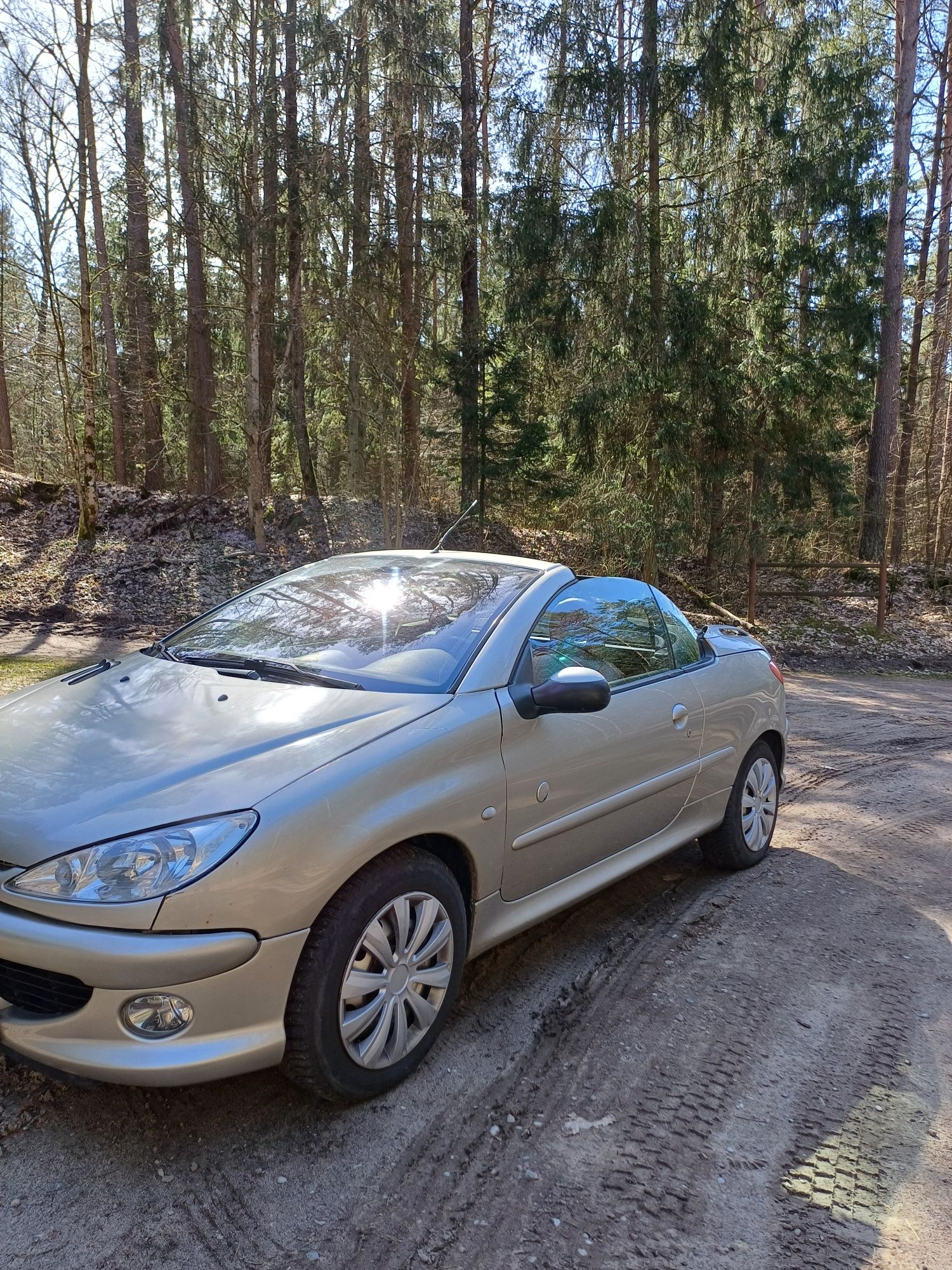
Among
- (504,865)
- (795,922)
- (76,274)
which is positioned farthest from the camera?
(76,274)

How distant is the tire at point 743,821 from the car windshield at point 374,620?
69.7 inches

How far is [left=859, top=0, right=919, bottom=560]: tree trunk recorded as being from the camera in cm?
1738

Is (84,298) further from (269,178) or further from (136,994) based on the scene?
(136,994)

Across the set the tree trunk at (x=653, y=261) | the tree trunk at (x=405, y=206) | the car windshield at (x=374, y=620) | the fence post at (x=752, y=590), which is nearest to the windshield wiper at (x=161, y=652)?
the car windshield at (x=374, y=620)

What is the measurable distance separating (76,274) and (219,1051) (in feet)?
62.5

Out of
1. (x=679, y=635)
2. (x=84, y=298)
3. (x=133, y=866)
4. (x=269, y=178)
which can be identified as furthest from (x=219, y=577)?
(x=133, y=866)

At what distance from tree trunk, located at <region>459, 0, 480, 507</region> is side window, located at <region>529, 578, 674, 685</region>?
12.0 m

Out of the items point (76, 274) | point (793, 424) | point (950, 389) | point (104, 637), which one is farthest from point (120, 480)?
point (950, 389)

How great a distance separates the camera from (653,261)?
14508 mm

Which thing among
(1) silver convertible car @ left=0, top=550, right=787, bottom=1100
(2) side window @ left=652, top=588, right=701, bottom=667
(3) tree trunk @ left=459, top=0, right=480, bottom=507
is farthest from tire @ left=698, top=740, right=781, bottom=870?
(3) tree trunk @ left=459, top=0, right=480, bottom=507

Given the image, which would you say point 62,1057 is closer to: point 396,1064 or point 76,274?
point 396,1064

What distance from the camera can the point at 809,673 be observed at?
1248 cm

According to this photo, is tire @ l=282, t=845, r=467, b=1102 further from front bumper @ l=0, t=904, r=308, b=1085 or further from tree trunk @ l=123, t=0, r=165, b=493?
tree trunk @ l=123, t=0, r=165, b=493

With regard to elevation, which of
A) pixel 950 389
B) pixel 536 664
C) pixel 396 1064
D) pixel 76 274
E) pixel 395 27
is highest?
pixel 395 27
